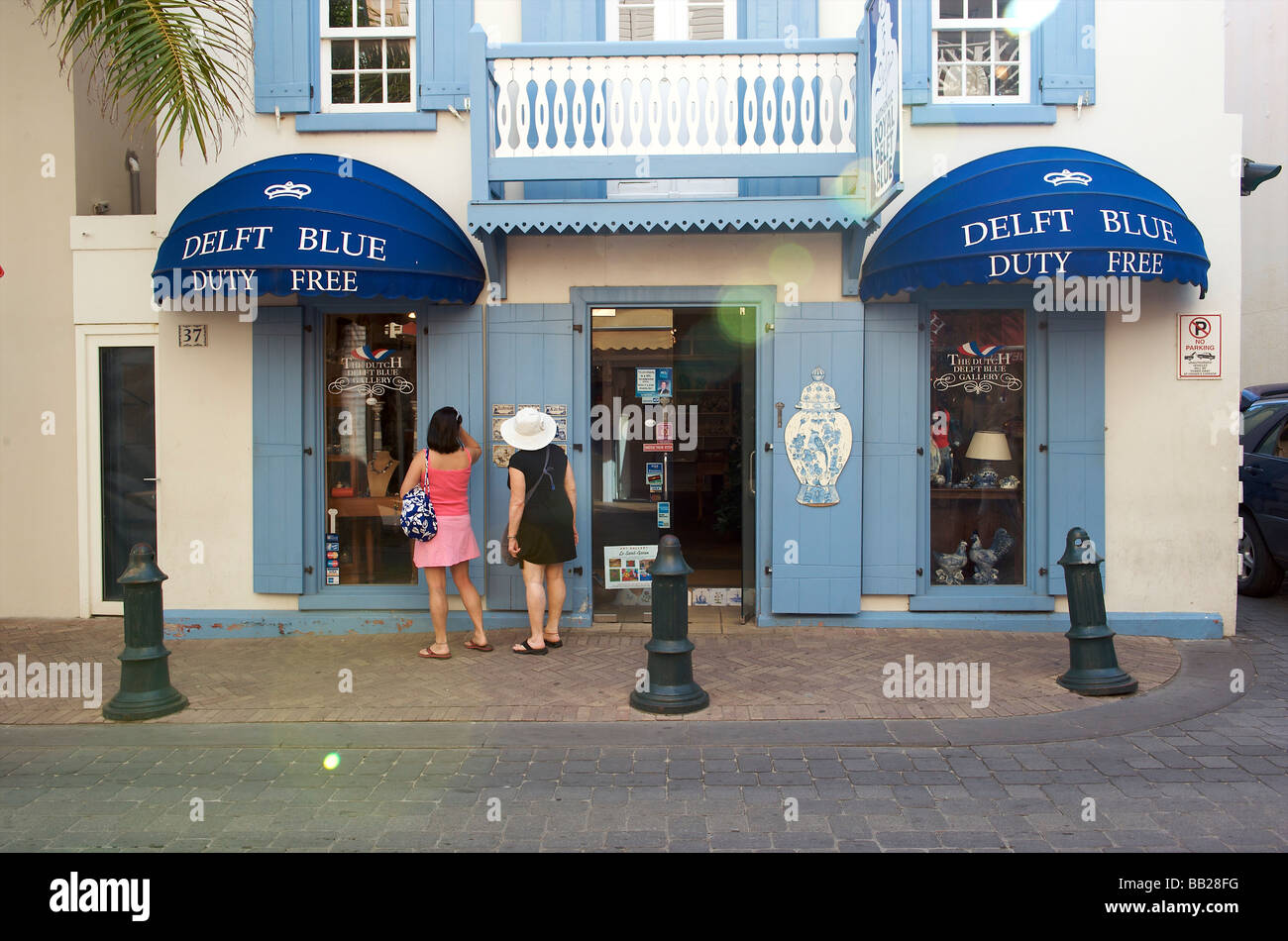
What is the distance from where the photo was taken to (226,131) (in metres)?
8.29

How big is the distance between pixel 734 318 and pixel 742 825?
5.02 meters

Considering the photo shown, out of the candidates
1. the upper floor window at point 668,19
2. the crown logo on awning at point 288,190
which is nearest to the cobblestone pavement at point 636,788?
the crown logo on awning at point 288,190

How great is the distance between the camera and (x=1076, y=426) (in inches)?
317

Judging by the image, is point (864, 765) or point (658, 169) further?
point (658, 169)

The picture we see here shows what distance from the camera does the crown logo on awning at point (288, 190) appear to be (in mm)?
7406

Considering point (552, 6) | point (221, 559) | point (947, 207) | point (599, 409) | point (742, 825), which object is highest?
point (552, 6)

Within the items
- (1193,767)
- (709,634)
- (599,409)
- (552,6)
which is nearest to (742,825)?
(1193,767)

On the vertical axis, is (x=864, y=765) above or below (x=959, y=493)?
below

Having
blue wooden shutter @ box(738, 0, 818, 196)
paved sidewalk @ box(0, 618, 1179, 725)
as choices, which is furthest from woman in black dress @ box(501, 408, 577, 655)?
blue wooden shutter @ box(738, 0, 818, 196)

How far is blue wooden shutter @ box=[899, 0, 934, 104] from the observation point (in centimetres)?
800

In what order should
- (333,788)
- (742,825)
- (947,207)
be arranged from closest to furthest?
(742,825) < (333,788) < (947,207)

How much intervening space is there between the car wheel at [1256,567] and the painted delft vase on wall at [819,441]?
4.89 m

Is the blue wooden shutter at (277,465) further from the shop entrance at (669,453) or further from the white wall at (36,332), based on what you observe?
the shop entrance at (669,453)

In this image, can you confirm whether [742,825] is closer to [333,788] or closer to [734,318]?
[333,788]
